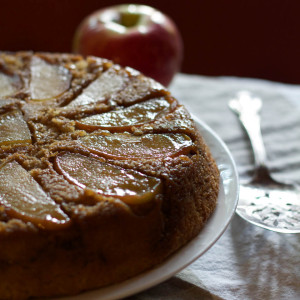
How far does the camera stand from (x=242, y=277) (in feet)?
4.66

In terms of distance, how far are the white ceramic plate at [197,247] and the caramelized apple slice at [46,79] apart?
59cm

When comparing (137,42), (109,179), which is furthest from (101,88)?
(137,42)

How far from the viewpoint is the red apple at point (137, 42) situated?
95.6 inches

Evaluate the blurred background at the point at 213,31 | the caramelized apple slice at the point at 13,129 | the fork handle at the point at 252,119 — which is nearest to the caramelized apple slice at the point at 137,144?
the caramelized apple slice at the point at 13,129

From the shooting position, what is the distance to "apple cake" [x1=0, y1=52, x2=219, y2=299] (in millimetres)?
1093

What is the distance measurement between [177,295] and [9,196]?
523mm

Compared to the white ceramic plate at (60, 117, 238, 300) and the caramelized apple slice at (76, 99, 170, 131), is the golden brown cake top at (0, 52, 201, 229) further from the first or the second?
the white ceramic plate at (60, 117, 238, 300)

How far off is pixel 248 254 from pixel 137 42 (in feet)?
4.28

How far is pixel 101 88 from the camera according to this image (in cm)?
168

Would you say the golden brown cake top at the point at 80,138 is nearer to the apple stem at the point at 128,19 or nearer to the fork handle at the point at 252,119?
the fork handle at the point at 252,119

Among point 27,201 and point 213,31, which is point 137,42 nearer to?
point 27,201

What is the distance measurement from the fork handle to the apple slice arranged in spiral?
98cm

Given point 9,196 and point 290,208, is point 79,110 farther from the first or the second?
point 290,208

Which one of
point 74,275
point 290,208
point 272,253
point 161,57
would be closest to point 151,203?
point 74,275
